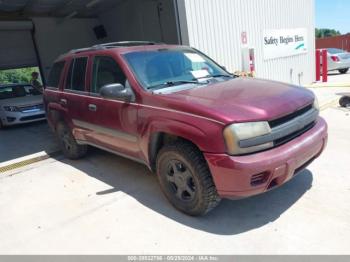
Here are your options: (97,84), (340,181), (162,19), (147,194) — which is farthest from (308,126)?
(162,19)

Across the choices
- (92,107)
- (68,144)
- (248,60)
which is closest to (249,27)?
(248,60)

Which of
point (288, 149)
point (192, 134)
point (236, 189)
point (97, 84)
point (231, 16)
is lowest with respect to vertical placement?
point (236, 189)

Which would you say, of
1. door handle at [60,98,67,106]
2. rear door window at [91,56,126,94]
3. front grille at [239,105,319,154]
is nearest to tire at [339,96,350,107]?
front grille at [239,105,319,154]

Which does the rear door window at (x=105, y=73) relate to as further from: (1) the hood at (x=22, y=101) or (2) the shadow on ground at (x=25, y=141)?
(1) the hood at (x=22, y=101)

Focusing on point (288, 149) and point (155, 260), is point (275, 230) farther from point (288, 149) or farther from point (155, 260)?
point (155, 260)

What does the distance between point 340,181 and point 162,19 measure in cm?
747

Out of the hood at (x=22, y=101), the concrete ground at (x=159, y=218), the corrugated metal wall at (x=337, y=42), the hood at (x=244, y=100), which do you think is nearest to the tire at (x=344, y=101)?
the concrete ground at (x=159, y=218)

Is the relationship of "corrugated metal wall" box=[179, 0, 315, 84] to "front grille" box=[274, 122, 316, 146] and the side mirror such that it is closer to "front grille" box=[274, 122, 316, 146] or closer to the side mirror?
the side mirror

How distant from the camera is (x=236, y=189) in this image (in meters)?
2.95

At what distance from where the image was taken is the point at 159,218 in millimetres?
3561

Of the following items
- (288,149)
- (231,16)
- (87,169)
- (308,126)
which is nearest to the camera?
(288,149)

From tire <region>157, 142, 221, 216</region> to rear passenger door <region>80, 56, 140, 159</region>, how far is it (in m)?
0.58

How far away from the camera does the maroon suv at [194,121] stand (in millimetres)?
2951

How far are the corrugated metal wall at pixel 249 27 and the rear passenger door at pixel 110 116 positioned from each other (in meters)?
3.68
